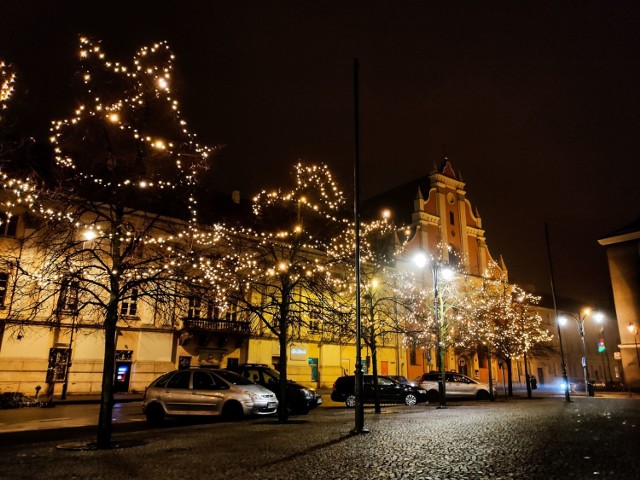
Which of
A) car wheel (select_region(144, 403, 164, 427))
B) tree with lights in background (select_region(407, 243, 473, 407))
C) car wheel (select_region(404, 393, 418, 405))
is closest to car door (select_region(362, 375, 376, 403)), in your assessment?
car wheel (select_region(404, 393, 418, 405))

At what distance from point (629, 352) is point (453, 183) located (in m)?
25.9

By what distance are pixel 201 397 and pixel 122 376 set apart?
17.9 metres

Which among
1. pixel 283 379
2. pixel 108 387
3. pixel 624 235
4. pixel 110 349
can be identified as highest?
pixel 624 235

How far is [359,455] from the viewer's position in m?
8.67

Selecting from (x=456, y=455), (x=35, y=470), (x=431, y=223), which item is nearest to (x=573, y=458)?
(x=456, y=455)

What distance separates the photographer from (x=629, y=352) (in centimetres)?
3722

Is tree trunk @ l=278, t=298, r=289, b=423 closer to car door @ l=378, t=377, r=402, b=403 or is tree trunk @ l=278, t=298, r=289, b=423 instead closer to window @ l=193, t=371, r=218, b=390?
window @ l=193, t=371, r=218, b=390

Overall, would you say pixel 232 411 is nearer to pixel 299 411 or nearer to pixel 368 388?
pixel 299 411

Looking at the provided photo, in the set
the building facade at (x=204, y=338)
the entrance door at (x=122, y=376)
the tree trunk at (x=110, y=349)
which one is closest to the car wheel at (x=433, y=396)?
the building facade at (x=204, y=338)

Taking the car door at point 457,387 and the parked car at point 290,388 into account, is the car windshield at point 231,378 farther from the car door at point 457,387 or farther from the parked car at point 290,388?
the car door at point 457,387

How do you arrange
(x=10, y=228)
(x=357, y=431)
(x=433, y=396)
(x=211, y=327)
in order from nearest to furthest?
1. (x=357, y=431)
2. (x=10, y=228)
3. (x=433, y=396)
4. (x=211, y=327)

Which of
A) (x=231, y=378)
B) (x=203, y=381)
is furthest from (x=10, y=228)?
(x=231, y=378)

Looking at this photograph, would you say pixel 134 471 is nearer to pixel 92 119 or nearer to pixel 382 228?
pixel 92 119

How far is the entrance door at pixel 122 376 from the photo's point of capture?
3112cm
